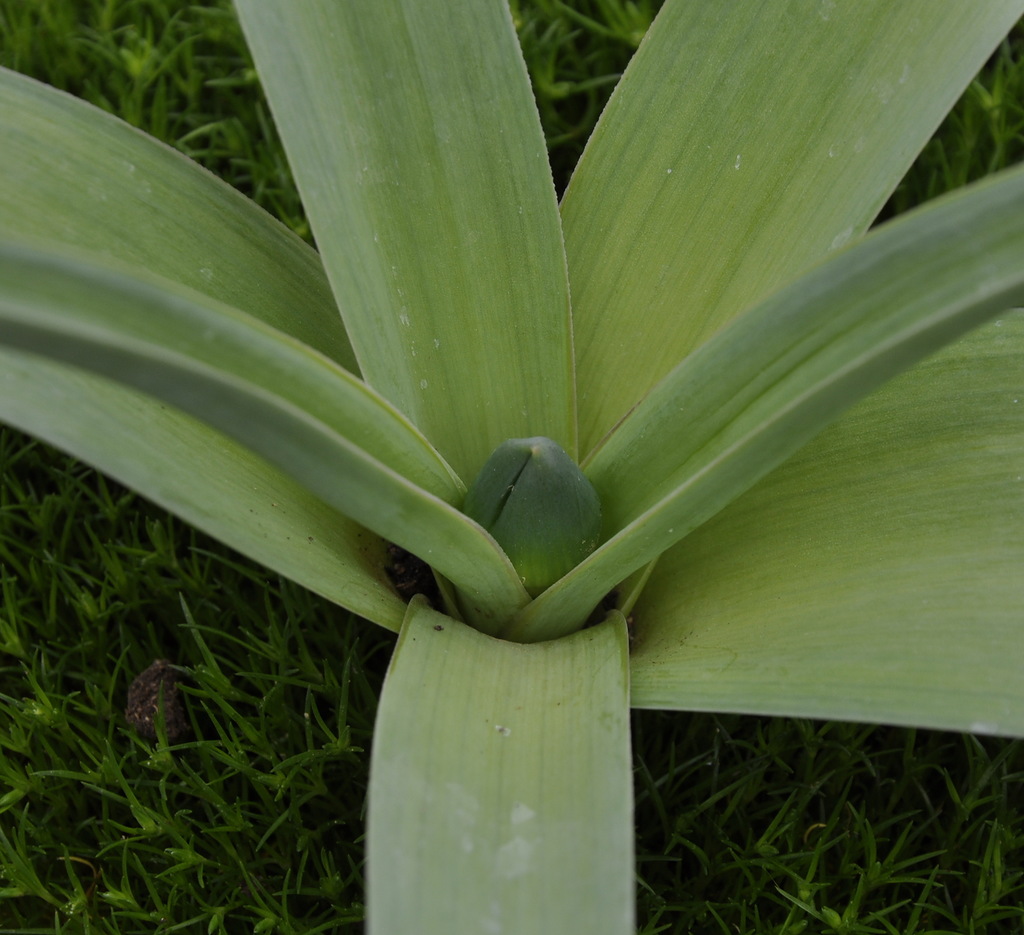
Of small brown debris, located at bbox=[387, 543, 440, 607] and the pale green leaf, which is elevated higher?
the pale green leaf

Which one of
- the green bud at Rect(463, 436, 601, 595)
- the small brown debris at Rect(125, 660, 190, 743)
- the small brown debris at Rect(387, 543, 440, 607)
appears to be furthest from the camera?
the small brown debris at Rect(125, 660, 190, 743)

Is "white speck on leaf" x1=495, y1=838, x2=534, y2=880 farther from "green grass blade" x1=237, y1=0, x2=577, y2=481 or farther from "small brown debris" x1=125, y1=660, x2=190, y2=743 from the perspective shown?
"small brown debris" x1=125, y1=660, x2=190, y2=743

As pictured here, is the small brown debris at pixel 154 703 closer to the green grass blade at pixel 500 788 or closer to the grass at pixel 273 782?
the grass at pixel 273 782

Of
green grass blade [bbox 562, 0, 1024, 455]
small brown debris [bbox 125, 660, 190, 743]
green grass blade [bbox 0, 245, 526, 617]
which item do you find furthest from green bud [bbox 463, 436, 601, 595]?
small brown debris [bbox 125, 660, 190, 743]

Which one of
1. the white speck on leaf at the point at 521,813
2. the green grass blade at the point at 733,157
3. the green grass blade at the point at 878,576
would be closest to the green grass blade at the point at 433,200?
the green grass blade at the point at 733,157

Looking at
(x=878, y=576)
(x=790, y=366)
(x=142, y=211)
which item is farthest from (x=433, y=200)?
(x=878, y=576)
